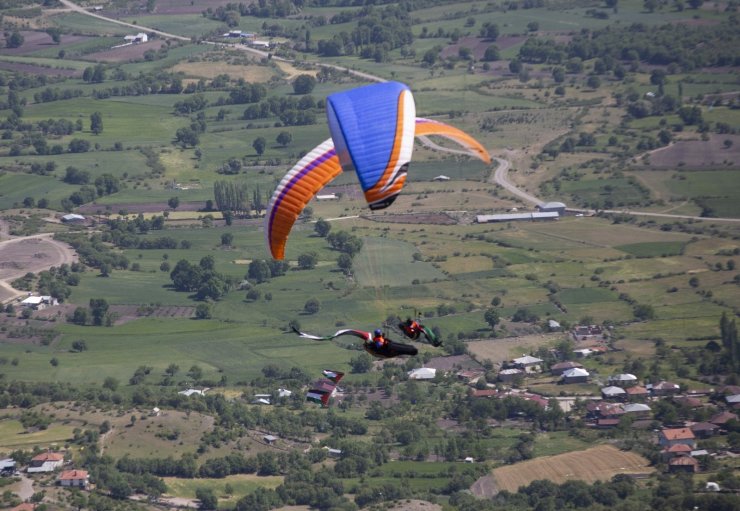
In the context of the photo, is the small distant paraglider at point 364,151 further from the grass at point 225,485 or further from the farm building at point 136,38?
the farm building at point 136,38

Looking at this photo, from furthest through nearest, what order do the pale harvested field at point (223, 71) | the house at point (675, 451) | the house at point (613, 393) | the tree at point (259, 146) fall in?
the pale harvested field at point (223, 71) < the tree at point (259, 146) < the house at point (613, 393) < the house at point (675, 451)

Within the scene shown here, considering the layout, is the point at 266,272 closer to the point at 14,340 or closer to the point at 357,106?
the point at 14,340

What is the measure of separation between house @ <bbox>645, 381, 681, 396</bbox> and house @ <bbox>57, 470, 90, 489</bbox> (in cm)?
3055

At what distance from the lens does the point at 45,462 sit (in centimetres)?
8919

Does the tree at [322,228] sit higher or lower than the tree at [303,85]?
lower

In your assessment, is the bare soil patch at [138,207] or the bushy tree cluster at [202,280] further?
the bare soil patch at [138,207]

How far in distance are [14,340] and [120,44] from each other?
8458 centimetres

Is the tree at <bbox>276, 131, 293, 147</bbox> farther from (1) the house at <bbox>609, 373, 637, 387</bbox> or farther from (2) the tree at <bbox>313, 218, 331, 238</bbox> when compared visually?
(1) the house at <bbox>609, 373, 637, 387</bbox>

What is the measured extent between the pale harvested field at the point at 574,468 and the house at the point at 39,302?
4023 centimetres

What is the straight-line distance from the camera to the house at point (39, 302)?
118812 mm

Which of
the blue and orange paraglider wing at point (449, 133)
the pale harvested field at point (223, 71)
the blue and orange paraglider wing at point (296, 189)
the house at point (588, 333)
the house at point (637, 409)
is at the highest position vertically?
the blue and orange paraglider wing at point (449, 133)

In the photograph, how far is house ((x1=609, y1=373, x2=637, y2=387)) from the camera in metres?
101

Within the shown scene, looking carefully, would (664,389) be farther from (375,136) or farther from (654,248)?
(375,136)

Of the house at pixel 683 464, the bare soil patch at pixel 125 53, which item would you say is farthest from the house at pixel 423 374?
the bare soil patch at pixel 125 53
